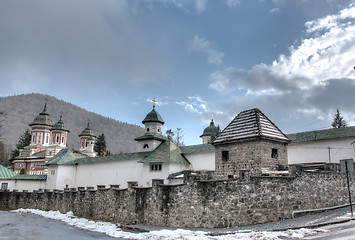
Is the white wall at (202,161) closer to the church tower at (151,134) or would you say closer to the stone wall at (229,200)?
the church tower at (151,134)

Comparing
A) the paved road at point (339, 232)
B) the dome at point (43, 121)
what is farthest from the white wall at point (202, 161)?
the dome at point (43, 121)

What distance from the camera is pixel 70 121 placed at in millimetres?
173000

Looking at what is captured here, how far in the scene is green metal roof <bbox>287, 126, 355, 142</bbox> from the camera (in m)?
27.8

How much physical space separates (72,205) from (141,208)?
33.2 feet

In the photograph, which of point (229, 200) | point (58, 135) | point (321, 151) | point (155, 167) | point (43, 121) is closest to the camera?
point (229, 200)

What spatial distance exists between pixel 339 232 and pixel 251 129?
10115 mm

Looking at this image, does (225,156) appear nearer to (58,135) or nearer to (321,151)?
(321,151)

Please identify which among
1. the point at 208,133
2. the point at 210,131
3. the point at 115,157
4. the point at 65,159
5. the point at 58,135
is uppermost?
the point at 58,135

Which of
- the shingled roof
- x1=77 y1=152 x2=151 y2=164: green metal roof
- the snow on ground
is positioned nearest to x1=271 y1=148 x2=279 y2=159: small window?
the shingled roof

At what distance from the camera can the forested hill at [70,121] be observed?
15088cm

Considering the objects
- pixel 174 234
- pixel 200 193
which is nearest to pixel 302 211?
pixel 200 193

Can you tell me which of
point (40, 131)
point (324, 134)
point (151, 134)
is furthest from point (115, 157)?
point (40, 131)

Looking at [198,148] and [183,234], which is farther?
[198,148]

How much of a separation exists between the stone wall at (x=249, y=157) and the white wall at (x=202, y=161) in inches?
486
